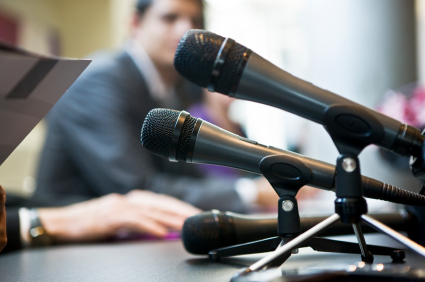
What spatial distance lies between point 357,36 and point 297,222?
4.56 feet

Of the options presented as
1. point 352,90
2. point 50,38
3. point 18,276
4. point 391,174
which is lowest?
point 18,276

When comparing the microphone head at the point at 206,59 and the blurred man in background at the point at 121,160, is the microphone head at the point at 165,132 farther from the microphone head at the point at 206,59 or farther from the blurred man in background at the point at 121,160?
the blurred man in background at the point at 121,160

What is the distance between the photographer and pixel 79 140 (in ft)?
3.40

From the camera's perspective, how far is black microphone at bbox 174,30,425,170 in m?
0.29

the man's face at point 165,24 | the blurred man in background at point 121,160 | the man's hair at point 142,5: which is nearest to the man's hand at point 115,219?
the blurred man in background at point 121,160

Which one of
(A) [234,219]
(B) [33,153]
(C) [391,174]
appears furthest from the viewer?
(B) [33,153]

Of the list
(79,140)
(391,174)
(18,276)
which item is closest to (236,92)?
(18,276)

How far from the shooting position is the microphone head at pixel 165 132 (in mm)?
326

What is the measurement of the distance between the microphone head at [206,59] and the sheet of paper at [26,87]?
89mm

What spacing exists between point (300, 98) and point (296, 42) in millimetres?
2507

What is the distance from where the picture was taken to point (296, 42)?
265 centimetres

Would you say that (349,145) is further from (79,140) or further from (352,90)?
(352,90)

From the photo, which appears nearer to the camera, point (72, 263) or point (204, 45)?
point (204, 45)

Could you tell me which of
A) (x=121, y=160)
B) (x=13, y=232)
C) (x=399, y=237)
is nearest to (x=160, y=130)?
(x=399, y=237)
